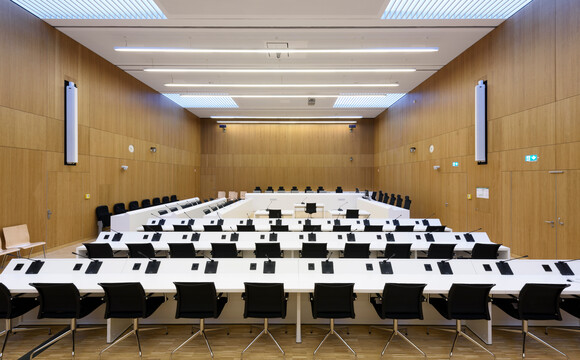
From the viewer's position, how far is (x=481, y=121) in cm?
780

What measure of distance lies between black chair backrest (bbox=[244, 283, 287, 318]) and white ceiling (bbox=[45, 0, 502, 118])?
5.62 meters

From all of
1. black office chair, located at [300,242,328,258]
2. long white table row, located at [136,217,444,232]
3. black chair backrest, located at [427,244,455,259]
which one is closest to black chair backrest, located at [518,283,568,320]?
black chair backrest, located at [427,244,455,259]

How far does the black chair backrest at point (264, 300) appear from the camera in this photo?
3.38 m

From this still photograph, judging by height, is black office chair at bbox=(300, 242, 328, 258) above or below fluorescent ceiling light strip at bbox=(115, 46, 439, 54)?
below

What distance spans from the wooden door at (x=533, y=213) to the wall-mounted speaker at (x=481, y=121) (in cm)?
108

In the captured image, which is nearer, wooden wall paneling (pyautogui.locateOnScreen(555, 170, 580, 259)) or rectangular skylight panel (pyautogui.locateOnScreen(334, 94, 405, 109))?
wooden wall paneling (pyautogui.locateOnScreen(555, 170, 580, 259))

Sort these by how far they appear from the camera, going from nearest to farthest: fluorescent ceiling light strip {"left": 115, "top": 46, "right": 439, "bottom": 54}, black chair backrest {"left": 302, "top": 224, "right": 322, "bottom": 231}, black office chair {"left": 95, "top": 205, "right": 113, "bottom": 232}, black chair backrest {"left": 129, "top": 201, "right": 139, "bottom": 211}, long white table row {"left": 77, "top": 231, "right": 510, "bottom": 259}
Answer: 1. long white table row {"left": 77, "top": 231, "right": 510, "bottom": 259}
2. black chair backrest {"left": 302, "top": 224, "right": 322, "bottom": 231}
3. fluorescent ceiling light strip {"left": 115, "top": 46, "right": 439, "bottom": 54}
4. black office chair {"left": 95, "top": 205, "right": 113, "bottom": 232}
5. black chair backrest {"left": 129, "top": 201, "right": 139, "bottom": 211}

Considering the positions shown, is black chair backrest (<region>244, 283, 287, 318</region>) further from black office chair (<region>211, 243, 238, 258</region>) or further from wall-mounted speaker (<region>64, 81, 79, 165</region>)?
wall-mounted speaker (<region>64, 81, 79, 165</region>)

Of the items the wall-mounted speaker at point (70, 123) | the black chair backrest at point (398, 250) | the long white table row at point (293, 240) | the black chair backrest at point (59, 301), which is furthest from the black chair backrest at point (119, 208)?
the black chair backrest at point (398, 250)

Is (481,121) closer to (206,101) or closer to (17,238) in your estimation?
(206,101)

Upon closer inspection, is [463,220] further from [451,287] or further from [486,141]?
[451,287]

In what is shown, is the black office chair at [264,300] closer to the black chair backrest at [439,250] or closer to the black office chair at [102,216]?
the black chair backrest at [439,250]

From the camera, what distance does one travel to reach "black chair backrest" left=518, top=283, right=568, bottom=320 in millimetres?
3336

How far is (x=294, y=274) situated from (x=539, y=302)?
2814 millimetres
